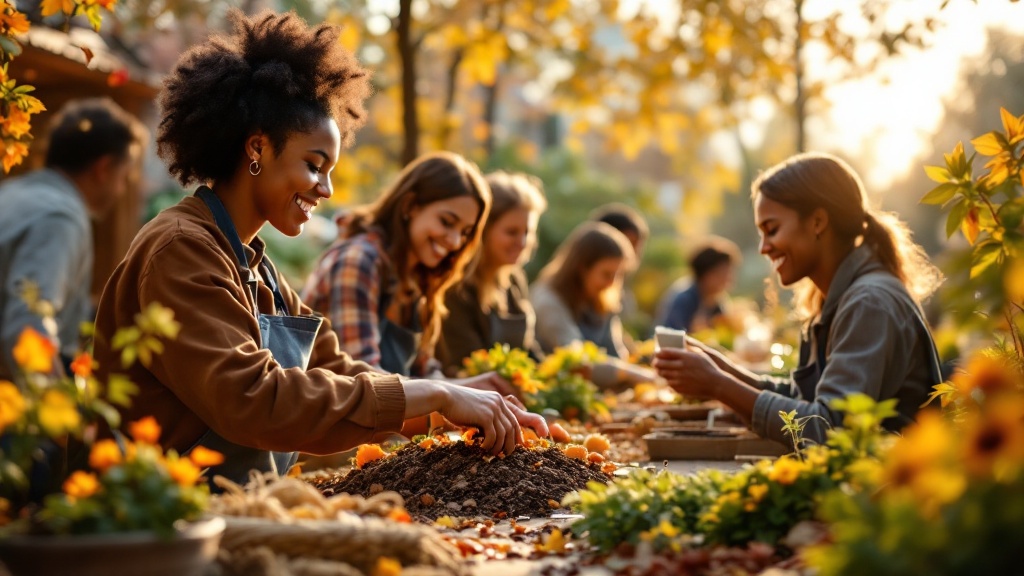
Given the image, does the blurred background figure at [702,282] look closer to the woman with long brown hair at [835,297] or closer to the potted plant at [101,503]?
the woman with long brown hair at [835,297]

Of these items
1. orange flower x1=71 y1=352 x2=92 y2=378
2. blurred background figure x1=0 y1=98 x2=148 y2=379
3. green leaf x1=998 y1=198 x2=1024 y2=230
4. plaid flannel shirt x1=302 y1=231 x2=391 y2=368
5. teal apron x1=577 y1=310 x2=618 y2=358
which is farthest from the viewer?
teal apron x1=577 y1=310 x2=618 y2=358

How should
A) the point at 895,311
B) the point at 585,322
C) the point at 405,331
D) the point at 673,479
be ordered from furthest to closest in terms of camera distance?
the point at 585,322 < the point at 405,331 < the point at 895,311 < the point at 673,479

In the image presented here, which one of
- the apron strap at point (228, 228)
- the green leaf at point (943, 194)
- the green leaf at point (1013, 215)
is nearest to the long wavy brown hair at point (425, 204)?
the apron strap at point (228, 228)

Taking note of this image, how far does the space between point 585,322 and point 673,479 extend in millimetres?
5498

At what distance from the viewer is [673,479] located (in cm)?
214

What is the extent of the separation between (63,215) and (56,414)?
3592 mm

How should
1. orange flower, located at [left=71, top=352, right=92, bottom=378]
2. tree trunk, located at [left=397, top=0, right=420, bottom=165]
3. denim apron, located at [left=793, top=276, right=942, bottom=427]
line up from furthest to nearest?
tree trunk, located at [left=397, top=0, right=420, bottom=165], denim apron, located at [left=793, top=276, right=942, bottom=427], orange flower, located at [left=71, top=352, right=92, bottom=378]

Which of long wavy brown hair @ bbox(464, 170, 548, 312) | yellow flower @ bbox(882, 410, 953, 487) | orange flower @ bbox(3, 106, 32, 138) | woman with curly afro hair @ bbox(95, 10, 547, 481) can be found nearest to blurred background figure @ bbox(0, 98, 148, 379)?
woman with curly afro hair @ bbox(95, 10, 547, 481)

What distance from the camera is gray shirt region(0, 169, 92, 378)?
14.7 ft

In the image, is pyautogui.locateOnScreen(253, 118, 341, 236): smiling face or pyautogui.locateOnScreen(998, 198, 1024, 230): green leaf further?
pyautogui.locateOnScreen(253, 118, 341, 236): smiling face

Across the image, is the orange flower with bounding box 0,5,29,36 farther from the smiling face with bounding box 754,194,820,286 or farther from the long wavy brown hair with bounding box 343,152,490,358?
the smiling face with bounding box 754,194,820,286

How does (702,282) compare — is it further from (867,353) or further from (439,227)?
(867,353)

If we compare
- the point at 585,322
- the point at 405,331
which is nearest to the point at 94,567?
the point at 405,331

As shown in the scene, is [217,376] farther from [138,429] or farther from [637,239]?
[637,239]
